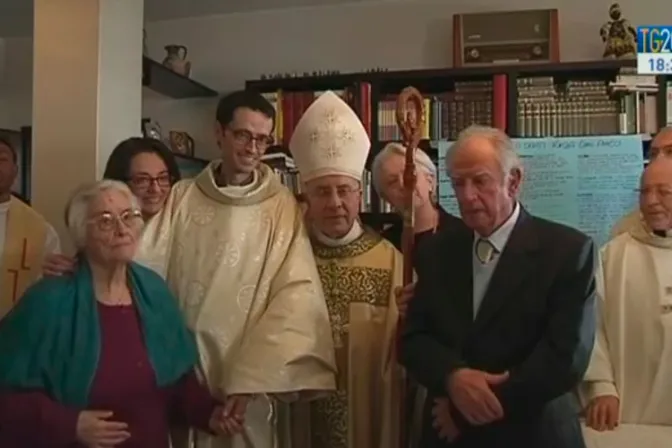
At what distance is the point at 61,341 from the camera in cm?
182

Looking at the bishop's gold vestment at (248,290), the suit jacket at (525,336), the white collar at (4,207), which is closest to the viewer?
the suit jacket at (525,336)

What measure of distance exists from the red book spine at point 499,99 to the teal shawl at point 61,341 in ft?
8.55

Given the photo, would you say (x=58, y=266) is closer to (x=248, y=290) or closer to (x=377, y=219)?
(x=248, y=290)

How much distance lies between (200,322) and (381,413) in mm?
521

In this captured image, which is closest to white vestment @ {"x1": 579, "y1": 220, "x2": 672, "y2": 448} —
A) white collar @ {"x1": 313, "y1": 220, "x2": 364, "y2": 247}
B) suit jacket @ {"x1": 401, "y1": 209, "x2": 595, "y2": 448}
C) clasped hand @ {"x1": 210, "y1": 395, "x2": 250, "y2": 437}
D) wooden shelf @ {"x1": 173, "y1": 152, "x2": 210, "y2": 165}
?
suit jacket @ {"x1": 401, "y1": 209, "x2": 595, "y2": 448}

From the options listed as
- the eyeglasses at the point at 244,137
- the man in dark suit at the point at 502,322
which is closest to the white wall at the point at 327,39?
the eyeglasses at the point at 244,137

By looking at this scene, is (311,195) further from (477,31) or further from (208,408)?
(477,31)

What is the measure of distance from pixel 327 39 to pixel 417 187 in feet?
8.11

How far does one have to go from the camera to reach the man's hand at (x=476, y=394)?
1616 mm

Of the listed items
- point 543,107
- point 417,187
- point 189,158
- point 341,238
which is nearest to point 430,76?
point 543,107

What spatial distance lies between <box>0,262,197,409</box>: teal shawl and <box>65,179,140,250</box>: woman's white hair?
7cm

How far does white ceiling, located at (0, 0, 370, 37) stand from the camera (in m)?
4.55

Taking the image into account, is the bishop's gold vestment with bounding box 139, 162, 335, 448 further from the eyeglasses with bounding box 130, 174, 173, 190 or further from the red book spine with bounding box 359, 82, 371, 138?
the red book spine with bounding box 359, 82, 371, 138

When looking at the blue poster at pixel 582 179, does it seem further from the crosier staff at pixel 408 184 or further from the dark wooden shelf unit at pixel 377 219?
the crosier staff at pixel 408 184
